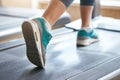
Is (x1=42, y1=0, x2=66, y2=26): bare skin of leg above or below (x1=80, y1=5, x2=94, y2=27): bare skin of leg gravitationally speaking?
above

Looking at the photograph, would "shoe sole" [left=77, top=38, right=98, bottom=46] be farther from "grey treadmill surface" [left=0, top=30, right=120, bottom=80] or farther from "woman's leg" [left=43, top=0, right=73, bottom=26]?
"woman's leg" [left=43, top=0, right=73, bottom=26]

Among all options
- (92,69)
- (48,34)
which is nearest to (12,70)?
(48,34)

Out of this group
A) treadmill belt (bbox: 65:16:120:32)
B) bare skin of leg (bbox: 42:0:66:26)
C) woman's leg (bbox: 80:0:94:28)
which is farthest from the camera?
treadmill belt (bbox: 65:16:120:32)

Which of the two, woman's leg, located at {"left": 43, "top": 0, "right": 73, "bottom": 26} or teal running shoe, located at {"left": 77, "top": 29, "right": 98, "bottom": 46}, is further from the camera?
teal running shoe, located at {"left": 77, "top": 29, "right": 98, "bottom": 46}

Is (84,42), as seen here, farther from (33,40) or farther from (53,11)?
(33,40)

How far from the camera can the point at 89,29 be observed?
173 cm

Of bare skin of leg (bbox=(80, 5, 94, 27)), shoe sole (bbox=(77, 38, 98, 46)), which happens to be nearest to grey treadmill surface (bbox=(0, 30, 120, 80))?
shoe sole (bbox=(77, 38, 98, 46))

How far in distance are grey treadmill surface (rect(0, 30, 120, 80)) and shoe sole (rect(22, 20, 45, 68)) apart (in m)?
0.09

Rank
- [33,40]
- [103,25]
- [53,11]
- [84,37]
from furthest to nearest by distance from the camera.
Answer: [103,25], [84,37], [53,11], [33,40]

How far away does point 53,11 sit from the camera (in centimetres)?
132

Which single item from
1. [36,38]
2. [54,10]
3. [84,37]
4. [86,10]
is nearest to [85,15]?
[86,10]

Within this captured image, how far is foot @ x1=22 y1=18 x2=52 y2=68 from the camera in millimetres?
1203

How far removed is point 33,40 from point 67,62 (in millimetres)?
300

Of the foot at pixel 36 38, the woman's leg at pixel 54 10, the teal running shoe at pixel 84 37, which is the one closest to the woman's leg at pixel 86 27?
the teal running shoe at pixel 84 37
